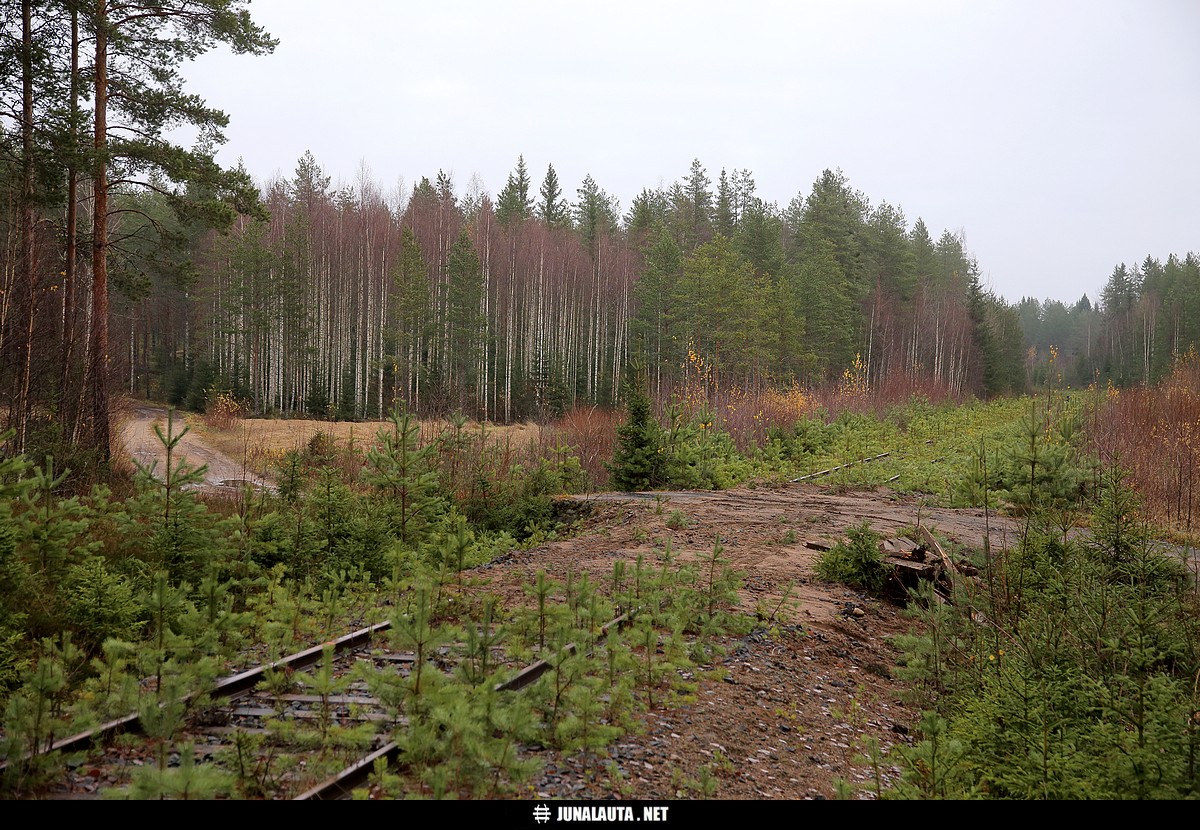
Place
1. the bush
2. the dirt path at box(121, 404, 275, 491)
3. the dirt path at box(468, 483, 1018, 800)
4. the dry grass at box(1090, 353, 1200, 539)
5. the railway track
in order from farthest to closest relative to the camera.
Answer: the dirt path at box(121, 404, 275, 491) → the dry grass at box(1090, 353, 1200, 539) → the bush → the dirt path at box(468, 483, 1018, 800) → the railway track

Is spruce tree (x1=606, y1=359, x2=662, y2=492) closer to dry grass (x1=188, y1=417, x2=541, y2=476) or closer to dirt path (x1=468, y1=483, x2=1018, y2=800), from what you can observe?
dry grass (x1=188, y1=417, x2=541, y2=476)

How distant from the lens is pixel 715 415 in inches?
690

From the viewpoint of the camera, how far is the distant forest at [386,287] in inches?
504

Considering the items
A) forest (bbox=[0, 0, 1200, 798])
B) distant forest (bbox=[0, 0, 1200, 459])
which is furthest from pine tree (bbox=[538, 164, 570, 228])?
forest (bbox=[0, 0, 1200, 798])

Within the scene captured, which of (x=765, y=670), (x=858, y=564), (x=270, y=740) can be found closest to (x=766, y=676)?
(x=765, y=670)

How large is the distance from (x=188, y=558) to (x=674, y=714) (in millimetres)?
4482

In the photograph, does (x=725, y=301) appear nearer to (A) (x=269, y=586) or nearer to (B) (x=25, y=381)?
(B) (x=25, y=381)

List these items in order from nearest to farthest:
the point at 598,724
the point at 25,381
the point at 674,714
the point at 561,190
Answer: the point at 598,724, the point at 674,714, the point at 25,381, the point at 561,190

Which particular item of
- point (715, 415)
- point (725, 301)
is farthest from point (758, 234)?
point (715, 415)

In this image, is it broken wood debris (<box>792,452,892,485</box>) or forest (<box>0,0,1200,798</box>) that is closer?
forest (<box>0,0,1200,798</box>)

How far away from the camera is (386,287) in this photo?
42.3 m

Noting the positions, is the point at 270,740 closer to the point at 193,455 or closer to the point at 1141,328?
the point at 193,455

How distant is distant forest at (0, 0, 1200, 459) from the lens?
42.0 feet

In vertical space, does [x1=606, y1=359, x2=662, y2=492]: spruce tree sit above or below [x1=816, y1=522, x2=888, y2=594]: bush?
above
